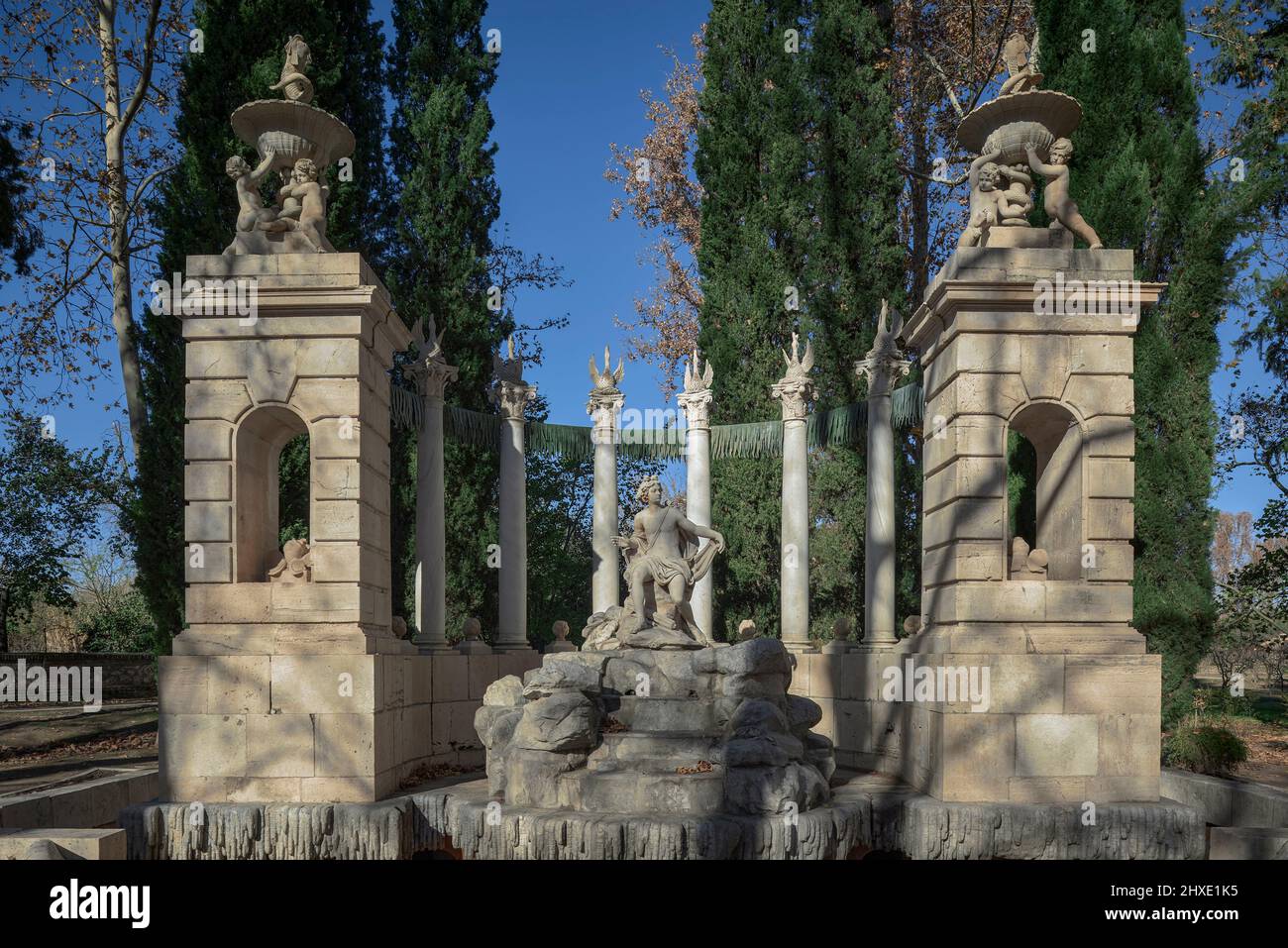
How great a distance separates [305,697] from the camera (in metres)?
11.0

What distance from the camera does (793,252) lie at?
21656 millimetres

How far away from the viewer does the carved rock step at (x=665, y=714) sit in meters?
12.0

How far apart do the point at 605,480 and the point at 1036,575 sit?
879cm

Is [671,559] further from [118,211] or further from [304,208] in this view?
[118,211]

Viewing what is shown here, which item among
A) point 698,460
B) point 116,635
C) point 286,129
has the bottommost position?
point 116,635

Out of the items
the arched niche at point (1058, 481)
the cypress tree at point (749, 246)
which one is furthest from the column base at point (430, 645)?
the arched niche at point (1058, 481)

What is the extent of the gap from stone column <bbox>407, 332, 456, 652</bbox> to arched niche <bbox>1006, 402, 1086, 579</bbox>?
9065 millimetres

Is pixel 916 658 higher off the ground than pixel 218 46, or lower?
lower

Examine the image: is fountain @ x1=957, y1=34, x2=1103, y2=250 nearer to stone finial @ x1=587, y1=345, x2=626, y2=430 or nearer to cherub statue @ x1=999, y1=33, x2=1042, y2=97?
cherub statue @ x1=999, y1=33, x2=1042, y2=97

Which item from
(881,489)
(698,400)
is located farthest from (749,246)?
(881,489)

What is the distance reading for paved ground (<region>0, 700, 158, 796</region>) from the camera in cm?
1533
